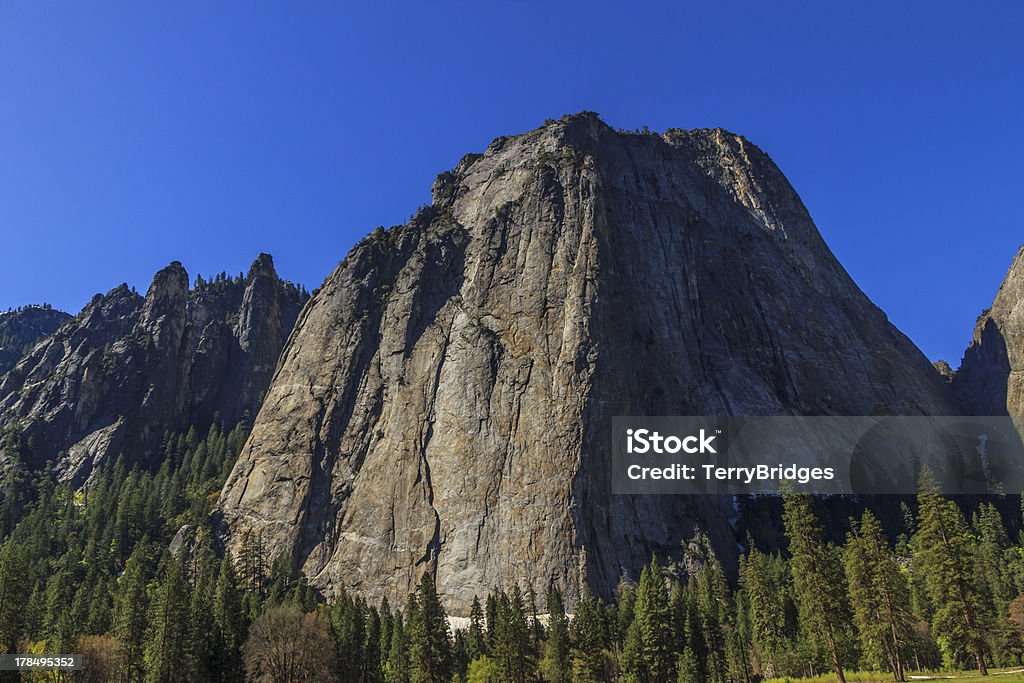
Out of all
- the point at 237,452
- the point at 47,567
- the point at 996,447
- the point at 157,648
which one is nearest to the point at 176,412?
the point at 237,452

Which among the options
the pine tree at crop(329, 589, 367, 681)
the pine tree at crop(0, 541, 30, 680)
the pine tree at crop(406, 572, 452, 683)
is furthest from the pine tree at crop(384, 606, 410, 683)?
the pine tree at crop(0, 541, 30, 680)

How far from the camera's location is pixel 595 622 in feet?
245

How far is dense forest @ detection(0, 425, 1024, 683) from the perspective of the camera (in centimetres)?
5294

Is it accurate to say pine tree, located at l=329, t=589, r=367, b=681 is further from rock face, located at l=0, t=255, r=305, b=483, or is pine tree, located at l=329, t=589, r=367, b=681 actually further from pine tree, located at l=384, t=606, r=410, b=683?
rock face, located at l=0, t=255, r=305, b=483

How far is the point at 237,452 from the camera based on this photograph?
494 ft

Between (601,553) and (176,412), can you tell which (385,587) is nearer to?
(601,553)

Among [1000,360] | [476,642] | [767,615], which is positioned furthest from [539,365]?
[1000,360]

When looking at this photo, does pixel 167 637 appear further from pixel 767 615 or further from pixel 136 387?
pixel 136 387

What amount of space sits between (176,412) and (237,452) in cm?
3844

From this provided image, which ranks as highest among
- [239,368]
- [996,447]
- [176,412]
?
[239,368]

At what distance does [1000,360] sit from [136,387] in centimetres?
18482

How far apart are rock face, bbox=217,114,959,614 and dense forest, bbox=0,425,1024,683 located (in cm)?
746

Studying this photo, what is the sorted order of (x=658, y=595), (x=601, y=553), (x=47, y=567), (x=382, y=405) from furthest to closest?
(x=382, y=405), (x=47, y=567), (x=601, y=553), (x=658, y=595)

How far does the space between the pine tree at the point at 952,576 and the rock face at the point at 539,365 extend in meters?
49.1
